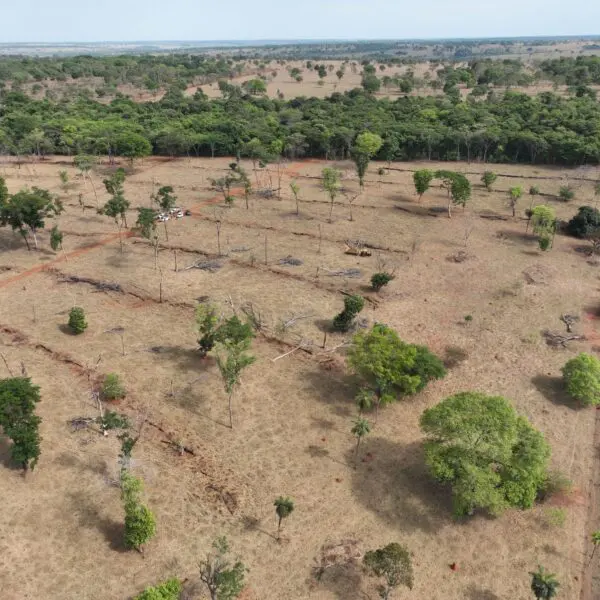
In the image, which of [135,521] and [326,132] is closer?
[135,521]

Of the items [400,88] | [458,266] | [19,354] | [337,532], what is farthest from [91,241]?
[400,88]

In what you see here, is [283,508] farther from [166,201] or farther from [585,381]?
[166,201]

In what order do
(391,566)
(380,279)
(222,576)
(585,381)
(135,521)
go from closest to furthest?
(222,576) → (391,566) → (135,521) → (585,381) → (380,279)

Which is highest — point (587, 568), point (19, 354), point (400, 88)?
point (400, 88)

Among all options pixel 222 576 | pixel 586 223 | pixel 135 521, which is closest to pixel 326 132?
pixel 586 223

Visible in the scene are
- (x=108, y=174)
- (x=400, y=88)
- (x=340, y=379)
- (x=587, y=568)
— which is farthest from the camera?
(x=400, y=88)

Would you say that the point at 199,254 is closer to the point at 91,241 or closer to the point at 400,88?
the point at 91,241
